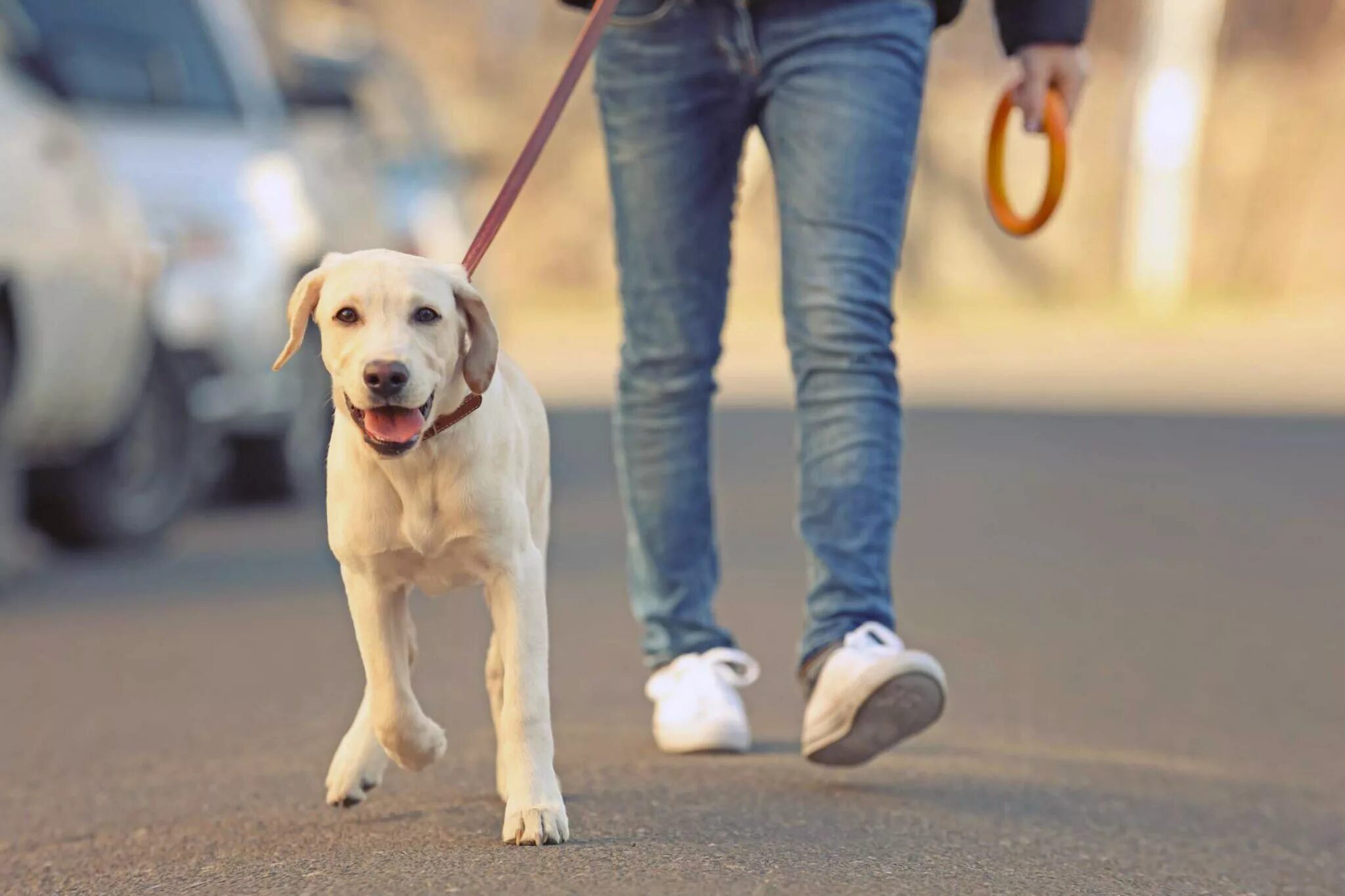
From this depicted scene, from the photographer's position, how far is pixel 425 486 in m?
3.43

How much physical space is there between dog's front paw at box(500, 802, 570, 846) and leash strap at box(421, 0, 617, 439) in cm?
60

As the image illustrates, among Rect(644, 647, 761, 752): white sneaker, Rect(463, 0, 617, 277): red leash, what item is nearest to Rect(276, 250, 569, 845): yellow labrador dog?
Rect(463, 0, 617, 277): red leash

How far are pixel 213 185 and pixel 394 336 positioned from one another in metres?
6.00

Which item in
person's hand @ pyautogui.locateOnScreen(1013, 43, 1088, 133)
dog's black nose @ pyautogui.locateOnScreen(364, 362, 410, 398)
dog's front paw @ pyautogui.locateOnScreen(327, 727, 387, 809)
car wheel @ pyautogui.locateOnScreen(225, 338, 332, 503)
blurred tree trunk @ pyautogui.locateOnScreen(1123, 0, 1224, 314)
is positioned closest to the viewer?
dog's black nose @ pyautogui.locateOnScreen(364, 362, 410, 398)

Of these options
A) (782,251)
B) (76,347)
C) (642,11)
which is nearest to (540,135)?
(642,11)

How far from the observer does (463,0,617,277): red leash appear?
3686mm

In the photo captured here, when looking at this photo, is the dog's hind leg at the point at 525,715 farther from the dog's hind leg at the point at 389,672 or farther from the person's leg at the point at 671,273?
the person's leg at the point at 671,273

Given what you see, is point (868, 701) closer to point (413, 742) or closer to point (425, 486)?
point (413, 742)

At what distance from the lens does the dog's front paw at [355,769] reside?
153 inches

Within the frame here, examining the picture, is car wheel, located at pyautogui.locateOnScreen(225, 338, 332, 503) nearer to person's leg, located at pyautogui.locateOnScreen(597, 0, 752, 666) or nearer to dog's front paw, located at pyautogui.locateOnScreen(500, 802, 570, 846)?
person's leg, located at pyautogui.locateOnScreen(597, 0, 752, 666)

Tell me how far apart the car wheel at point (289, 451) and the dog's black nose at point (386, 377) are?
22.4ft

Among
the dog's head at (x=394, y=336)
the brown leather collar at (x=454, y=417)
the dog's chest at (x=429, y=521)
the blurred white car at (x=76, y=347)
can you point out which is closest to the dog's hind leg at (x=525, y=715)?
the dog's chest at (x=429, y=521)

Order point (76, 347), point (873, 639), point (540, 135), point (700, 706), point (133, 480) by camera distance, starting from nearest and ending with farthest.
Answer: point (540, 135) < point (873, 639) < point (700, 706) < point (76, 347) < point (133, 480)

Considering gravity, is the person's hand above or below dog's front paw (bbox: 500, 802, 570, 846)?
above
